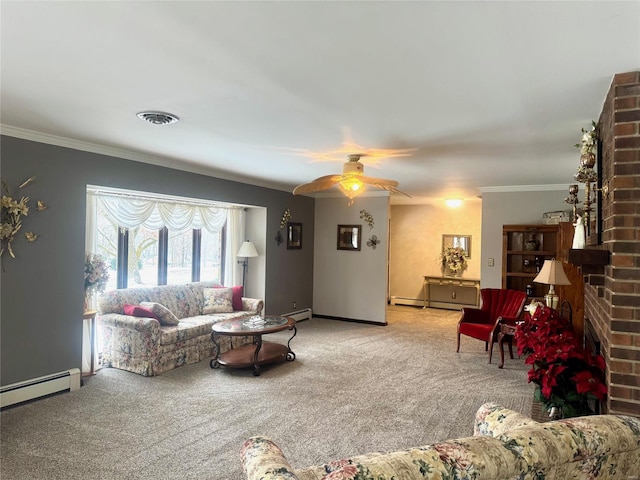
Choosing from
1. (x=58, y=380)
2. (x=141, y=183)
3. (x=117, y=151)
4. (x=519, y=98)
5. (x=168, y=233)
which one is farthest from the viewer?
(x=168, y=233)

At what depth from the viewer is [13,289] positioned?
3.55 m

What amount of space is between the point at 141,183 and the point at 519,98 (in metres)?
3.84

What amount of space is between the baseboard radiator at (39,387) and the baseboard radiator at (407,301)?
7135 mm

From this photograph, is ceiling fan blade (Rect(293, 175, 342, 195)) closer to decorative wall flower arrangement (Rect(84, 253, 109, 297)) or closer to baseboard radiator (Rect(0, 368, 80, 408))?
decorative wall flower arrangement (Rect(84, 253, 109, 297))

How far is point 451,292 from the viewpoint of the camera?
9.27 m

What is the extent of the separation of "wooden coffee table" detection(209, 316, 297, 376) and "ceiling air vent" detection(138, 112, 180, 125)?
233 centimetres

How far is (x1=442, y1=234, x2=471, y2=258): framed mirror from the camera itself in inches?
359

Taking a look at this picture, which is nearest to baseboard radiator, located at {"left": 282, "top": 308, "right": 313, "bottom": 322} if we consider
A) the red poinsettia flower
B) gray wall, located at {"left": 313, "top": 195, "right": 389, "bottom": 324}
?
gray wall, located at {"left": 313, "top": 195, "right": 389, "bottom": 324}

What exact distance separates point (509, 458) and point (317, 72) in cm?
192

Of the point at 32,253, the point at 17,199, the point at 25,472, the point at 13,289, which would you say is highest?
the point at 17,199

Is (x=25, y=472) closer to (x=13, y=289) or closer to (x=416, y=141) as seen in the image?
(x=13, y=289)

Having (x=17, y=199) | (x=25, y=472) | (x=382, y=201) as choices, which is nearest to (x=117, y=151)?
(x=17, y=199)

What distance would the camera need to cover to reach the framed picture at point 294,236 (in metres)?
7.36

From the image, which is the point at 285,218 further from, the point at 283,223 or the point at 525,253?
the point at 525,253
